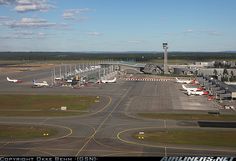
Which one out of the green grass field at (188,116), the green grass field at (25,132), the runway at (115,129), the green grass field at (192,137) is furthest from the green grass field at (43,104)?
the green grass field at (192,137)

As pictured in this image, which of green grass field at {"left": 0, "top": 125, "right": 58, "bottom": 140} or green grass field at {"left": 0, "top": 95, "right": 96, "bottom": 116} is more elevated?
green grass field at {"left": 0, "top": 95, "right": 96, "bottom": 116}

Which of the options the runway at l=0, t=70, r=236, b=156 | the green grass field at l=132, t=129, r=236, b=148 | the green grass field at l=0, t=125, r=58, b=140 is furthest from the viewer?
the green grass field at l=0, t=125, r=58, b=140

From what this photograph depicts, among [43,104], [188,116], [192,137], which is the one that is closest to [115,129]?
[192,137]

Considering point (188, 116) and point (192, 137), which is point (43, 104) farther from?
point (192, 137)

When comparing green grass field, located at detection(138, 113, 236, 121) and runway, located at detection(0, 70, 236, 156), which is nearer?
runway, located at detection(0, 70, 236, 156)

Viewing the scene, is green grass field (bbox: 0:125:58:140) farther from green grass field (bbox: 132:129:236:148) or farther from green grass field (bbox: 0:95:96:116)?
green grass field (bbox: 132:129:236:148)

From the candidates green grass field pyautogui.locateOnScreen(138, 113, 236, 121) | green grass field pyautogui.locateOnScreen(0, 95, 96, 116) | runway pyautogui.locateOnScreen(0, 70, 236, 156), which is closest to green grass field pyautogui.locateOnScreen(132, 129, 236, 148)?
runway pyautogui.locateOnScreen(0, 70, 236, 156)

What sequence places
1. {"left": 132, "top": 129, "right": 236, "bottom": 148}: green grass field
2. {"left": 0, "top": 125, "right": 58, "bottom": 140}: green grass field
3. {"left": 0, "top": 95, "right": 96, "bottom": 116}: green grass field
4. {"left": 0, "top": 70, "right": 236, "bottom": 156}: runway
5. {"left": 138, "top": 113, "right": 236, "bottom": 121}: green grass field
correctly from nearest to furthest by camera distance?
1. {"left": 0, "top": 70, "right": 236, "bottom": 156}: runway
2. {"left": 132, "top": 129, "right": 236, "bottom": 148}: green grass field
3. {"left": 0, "top": 125, "right": 58, "bottom": 140}: green grass field
4. {"left": 138, "top": 113, "right": 236, "bottom": 121}: green grass field
5. {"left": 0, "top": 95, "right": 96, "bottom": 116}: green grass field

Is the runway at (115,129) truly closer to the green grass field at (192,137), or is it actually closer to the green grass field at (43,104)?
the green grass field at (192,137)
